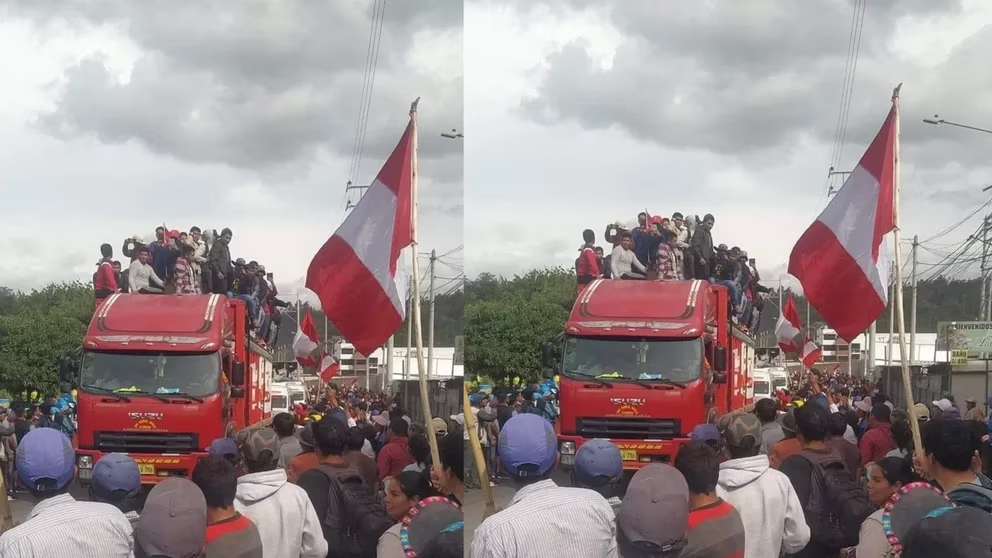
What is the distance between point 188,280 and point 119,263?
52 centimetres

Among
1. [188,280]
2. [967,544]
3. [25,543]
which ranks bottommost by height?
[25,543]

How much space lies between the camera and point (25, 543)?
10.7 feet

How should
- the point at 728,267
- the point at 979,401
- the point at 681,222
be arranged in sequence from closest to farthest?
the point at 681,222 < the point at 728,267 < the point at 979,401

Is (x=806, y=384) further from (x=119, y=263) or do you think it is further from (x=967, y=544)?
(x=967, y=544)

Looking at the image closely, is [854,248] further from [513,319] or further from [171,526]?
[171,526]

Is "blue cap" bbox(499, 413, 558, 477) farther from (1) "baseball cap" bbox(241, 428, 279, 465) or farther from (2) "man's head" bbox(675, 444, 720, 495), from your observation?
(1) "baseball cap" bbox(241, 428, 279, 465)

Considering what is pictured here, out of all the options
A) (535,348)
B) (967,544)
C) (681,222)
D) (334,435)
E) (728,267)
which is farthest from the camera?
(728,267)

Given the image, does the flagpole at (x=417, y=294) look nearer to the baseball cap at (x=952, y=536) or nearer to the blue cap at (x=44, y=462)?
the blue cap at (x=44, y=462)

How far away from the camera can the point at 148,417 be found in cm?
699

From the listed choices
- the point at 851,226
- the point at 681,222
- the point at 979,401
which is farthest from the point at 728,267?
the point at 979,401

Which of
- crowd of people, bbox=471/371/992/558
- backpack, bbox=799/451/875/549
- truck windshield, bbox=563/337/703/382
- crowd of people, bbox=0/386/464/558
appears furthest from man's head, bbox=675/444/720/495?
truck windshield, bbox=563/337/703/382

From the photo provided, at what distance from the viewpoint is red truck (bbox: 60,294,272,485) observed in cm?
670

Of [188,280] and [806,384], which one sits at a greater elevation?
[188,280]

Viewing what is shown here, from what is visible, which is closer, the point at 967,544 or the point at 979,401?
the point at 967,544
